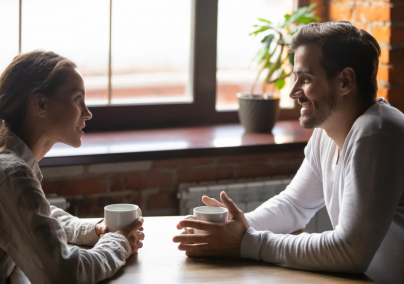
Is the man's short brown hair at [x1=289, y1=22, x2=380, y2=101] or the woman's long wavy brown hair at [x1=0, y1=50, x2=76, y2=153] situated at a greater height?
the man's short brown hair at [x1=289, y1=22, x2=380, y2=101]

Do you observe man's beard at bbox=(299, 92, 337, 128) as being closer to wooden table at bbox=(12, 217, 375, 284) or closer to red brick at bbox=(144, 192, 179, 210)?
wooden table at bbox=(12, 217, 375, 284)

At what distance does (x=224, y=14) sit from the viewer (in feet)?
8.41

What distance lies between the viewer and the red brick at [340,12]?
104 inches

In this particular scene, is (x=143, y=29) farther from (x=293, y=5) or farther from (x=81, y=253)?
(x=81, y=253)

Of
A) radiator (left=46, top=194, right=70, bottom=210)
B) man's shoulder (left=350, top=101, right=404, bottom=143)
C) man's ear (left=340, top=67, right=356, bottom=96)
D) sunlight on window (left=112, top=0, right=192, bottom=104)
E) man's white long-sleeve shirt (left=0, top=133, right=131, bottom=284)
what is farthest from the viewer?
sunlight on window (left=112, top=0, right=192, bottom=104)

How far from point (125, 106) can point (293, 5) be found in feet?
3.49

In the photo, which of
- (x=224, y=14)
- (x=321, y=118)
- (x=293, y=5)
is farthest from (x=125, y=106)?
(x=321, y=118)

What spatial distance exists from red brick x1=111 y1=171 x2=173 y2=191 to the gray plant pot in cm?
49

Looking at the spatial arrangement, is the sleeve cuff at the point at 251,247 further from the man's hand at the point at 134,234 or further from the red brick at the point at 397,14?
the red brick at the point at 397,14

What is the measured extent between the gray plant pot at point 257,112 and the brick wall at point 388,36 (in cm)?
56

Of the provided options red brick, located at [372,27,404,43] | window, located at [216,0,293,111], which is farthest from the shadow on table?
red brick, located at [372,27,404,43]

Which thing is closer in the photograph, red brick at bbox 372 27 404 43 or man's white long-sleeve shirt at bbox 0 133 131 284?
man's white long-sleeve shirt at bbox 0 133 131 284

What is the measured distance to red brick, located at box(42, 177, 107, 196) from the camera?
6.73 feet

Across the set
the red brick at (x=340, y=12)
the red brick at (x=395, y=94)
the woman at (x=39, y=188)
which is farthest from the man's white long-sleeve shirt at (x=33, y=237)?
the red brick at (x=340, y=12)
